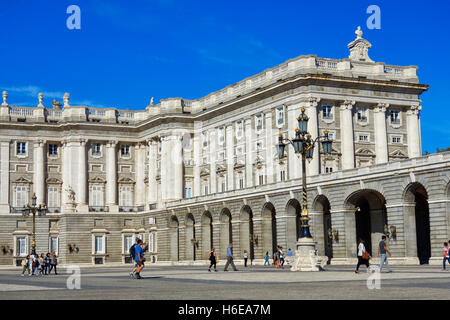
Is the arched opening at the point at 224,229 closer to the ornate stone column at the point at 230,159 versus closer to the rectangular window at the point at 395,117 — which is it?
the ornate stone column at the point at 230,159

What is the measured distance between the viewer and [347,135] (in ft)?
246

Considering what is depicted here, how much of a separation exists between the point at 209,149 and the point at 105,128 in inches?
655

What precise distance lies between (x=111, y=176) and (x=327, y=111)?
34.4 meters

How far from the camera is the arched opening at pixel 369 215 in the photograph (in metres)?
60.0

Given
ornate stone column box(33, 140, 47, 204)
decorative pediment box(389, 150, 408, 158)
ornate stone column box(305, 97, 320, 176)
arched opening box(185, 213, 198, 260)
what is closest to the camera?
ornate stone column box(305, 97, 320, 176)

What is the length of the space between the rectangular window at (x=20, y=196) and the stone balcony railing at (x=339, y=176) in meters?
25.2

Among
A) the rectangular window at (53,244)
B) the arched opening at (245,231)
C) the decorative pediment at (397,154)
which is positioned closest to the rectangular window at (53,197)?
Result: the rectangular window at (53,244)

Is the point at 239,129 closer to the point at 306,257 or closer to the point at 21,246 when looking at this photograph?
the point at 21,246

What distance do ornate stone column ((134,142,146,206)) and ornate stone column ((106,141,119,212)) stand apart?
113 inches

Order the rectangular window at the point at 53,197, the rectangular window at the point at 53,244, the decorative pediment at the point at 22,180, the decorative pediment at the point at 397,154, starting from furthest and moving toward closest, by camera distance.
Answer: the rectangular window at the point at 53,197
the decorative pediment at the point at 22,180
the rectangular window at the point at 53,244
the decorative pediment at the point at 397,154

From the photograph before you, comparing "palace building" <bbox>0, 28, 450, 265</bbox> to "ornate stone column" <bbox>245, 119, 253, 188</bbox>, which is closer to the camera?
"palace building" <bbox>0, 28, 450, 265</bbox>

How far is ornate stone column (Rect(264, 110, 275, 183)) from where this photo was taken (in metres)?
77.1

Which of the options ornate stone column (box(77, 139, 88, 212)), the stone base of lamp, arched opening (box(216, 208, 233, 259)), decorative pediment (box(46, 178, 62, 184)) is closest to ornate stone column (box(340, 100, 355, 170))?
arched opening (box(216, 208, 233, 259))

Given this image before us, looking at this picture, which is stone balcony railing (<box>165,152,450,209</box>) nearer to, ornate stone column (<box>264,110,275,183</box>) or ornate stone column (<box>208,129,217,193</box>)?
ornate stone column (<box>264,110,275,183</box>)
